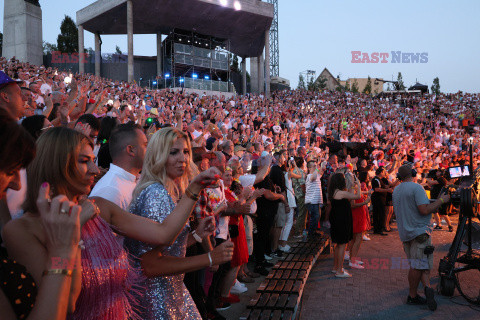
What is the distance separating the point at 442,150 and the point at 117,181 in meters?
19.7

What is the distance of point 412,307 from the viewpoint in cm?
571

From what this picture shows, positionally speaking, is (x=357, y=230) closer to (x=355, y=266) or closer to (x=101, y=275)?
(x=355, y=266)

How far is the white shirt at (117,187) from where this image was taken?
2.48m

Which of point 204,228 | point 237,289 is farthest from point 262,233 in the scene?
point 204,228

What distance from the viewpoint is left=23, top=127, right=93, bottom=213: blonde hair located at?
5.67ft

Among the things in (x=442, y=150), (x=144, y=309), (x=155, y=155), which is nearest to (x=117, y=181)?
(x=155, y=155)

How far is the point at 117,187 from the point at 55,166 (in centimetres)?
81

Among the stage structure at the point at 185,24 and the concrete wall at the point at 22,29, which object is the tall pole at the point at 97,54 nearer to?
the stage structure at the point at 185,24

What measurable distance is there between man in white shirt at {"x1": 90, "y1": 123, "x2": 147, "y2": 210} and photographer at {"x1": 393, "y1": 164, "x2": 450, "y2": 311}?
14.6ft

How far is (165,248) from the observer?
2.38 m

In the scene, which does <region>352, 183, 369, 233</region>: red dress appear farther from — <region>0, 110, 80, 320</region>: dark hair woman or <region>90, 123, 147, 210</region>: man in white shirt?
<region>0, 110, 80, 320</region>: dark hair woman

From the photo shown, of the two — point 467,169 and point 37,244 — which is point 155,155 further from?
point 467,169

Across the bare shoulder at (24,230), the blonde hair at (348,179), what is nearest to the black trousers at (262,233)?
the blonde hair at (348,179)

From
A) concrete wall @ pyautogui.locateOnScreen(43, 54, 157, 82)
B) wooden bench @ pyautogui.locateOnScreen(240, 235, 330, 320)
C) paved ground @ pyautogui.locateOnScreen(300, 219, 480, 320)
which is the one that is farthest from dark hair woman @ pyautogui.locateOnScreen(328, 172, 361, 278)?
concrete wall @ pyautogui.locateOnScreen(43, 54, 157, 82)
